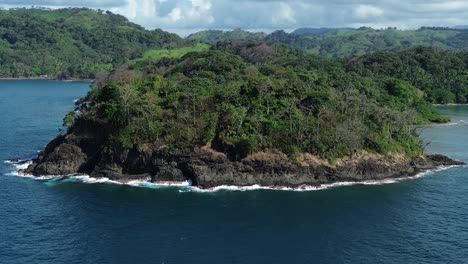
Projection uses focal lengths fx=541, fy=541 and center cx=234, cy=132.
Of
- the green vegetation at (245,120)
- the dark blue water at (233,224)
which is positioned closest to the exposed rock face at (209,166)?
the green vegetation at (245,120)

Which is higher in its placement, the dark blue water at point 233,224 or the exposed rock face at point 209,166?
the exposed rock face at point 209,166

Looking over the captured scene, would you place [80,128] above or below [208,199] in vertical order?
→ above

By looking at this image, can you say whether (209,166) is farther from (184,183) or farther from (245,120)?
(245,120)

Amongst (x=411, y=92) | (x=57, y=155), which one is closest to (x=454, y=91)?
(x=411, y=92)

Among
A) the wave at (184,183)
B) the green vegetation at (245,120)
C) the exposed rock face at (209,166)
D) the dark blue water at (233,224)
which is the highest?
the green vegetation at (245,120)

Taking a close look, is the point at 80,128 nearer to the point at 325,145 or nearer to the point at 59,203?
the point at 59,203

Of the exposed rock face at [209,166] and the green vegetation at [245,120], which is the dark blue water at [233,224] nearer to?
the exposed rock face at [209,166]
